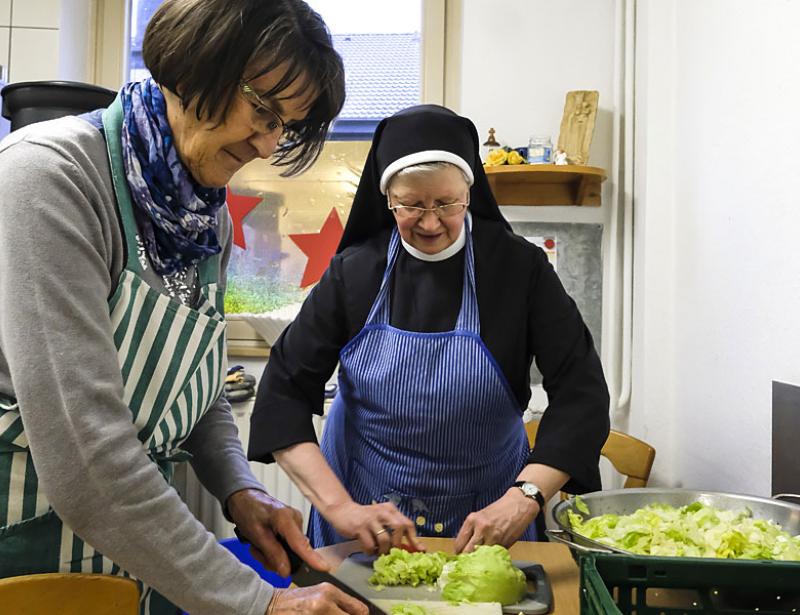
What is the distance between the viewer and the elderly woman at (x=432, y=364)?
167 cm

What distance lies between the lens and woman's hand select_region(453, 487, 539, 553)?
142cm

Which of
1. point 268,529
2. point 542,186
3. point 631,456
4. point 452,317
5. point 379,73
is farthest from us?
point 379,73

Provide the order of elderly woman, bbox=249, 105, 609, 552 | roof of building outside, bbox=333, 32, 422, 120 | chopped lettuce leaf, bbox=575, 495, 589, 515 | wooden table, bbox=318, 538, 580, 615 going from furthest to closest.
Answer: roof of building outside, bbox=333, 32, 422, 120 → elderly woman, bbox=249, 105, 609, 552 → chopped lettuce leaf, bbox=575, 495, 589, 515 → wooden table, bbox=318, 538, 580, 615

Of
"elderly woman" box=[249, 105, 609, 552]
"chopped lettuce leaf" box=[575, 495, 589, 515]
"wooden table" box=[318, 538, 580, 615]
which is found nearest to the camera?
"wooden table" box=[318, 538, 580, 615]

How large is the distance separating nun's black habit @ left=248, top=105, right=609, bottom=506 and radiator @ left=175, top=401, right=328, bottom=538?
4.04ft

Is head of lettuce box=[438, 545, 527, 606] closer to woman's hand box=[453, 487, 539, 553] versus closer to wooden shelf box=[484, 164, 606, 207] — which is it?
woman's hand box=[453, 487, 539, 553]

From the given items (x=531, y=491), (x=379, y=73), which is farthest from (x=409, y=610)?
(x=379, y=73)

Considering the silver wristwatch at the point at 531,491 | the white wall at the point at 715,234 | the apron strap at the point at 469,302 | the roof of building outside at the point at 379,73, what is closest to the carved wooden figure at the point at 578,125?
the white wall at the point at 715,234

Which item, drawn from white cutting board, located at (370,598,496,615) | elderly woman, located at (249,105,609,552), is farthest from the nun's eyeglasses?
white cutting board, located at (370,598,496,615)

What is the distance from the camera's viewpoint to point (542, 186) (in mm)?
3023

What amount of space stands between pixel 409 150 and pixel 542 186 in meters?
1.42

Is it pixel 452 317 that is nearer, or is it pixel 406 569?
pixel 406 569

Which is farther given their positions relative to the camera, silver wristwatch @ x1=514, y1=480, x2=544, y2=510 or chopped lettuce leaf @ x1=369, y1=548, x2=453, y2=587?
silver wristwatch @ x1=514, y1=480, x2=544, y2=510

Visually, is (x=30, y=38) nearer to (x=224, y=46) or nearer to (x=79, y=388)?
(x=224, y=46)
